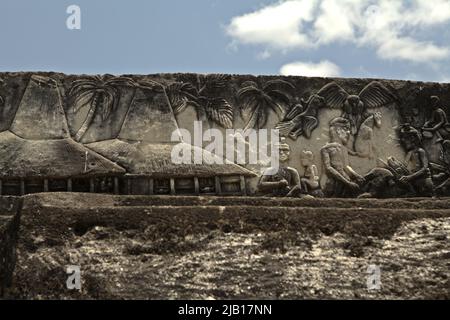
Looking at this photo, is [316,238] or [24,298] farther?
[316,238]

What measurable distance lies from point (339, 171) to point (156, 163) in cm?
375

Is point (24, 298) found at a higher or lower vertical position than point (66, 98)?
lower

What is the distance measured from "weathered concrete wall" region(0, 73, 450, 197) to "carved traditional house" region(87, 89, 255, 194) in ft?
0.10

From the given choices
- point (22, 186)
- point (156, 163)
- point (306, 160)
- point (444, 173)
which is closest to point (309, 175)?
point (306, 160)

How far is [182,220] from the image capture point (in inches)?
543

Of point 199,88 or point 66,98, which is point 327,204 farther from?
point 66,98

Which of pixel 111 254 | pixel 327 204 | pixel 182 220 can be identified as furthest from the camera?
pixel 327 204

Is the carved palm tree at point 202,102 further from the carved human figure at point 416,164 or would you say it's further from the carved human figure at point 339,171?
the carved human figure at point 416,164

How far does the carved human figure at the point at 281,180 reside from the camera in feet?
56.4

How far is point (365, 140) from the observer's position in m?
18.0

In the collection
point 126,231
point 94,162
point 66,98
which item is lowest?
point 126,231

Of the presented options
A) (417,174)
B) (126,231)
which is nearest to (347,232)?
(126,231)

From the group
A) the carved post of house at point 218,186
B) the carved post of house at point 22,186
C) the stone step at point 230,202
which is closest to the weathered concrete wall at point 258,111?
the carved post of house at point 218,186
